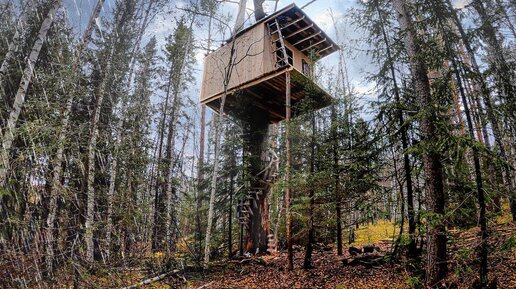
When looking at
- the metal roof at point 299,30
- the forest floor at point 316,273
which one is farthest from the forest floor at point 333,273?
the metal roof at point 299,30

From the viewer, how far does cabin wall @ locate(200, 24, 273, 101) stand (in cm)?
1241

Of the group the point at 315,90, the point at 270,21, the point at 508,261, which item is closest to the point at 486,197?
the point at 508,261

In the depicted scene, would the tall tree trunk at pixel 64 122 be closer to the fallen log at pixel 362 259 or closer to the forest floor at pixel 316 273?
the forest floor at pixel 316 273

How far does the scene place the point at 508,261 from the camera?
780 centimetres

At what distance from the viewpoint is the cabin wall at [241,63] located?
1241 centimetres

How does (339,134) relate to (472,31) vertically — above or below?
below

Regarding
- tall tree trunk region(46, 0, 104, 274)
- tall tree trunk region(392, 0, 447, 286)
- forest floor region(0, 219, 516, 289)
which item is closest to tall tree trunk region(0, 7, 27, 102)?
tall tree trunk region(46, 0, 104, 274)

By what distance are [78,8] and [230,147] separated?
8.47m

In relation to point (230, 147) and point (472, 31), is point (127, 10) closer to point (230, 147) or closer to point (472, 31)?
point (230, 147)

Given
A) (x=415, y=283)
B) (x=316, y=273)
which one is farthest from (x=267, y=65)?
(x=415, y=283)

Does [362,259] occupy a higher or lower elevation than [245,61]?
lower

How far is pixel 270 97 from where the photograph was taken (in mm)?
14336

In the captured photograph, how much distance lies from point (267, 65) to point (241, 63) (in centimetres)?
145

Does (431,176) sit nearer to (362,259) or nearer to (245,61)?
(362,259)
